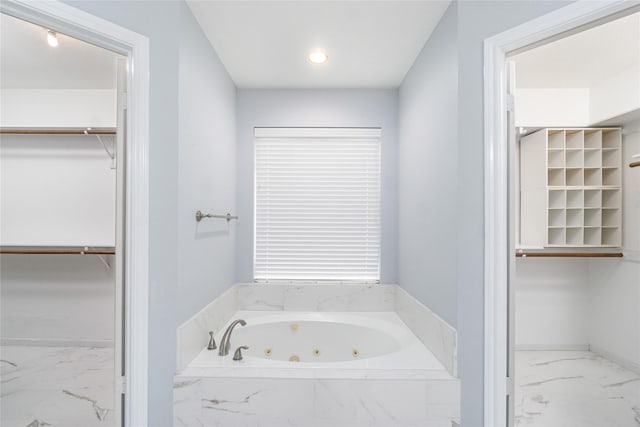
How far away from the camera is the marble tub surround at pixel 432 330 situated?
1.54 m

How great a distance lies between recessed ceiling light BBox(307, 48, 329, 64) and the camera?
2102 millimetres

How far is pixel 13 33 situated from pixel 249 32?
4.33ft

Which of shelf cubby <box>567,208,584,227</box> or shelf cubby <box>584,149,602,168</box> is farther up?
shelf cubby <box>584,149,602,168</box>

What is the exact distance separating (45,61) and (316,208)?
2.11 meters

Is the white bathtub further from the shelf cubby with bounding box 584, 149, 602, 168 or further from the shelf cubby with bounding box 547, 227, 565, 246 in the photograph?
the shelf cubby with bounding box 584, 149, 602, 168

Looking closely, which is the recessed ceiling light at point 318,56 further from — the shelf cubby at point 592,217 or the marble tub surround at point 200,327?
the shelf cubby at point 592,217

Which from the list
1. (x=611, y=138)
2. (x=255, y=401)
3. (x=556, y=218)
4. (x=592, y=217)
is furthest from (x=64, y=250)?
(x=611, y=138)

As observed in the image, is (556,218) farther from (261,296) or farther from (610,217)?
(261,296)

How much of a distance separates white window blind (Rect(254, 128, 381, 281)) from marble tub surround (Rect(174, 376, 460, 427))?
1228 mm

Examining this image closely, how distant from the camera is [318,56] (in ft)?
7.06

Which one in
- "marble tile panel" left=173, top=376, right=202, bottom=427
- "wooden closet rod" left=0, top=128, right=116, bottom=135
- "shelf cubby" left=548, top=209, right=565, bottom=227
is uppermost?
"wooden closet rod" left=0, top=128, right=116, bottom=135

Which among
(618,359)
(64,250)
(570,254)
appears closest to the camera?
(64,250)

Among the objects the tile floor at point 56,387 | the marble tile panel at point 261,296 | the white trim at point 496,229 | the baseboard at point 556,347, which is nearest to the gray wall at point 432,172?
the white trim at point 496,229

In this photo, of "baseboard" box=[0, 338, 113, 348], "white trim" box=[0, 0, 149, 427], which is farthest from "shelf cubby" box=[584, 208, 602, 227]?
"baseboard" box=[0, 338, 113, 348]
